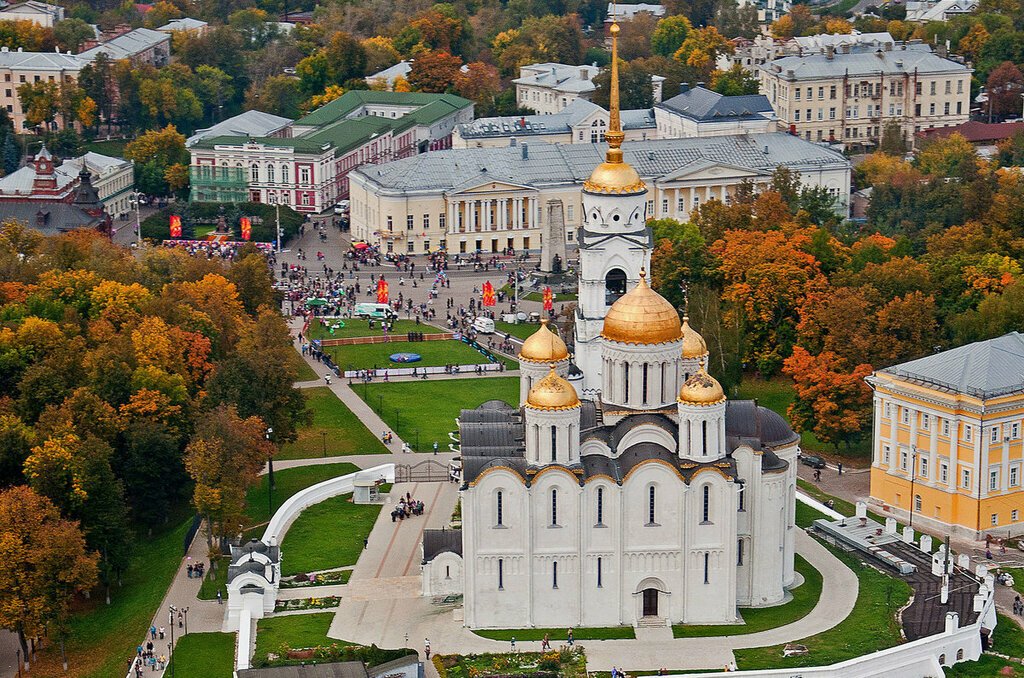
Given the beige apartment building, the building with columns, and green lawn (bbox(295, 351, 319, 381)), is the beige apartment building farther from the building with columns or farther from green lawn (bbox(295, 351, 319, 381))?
green lawn (bbox(295, 351, 319, 381))

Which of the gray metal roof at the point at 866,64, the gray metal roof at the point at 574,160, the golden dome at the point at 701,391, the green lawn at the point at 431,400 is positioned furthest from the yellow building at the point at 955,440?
the gray metal roof at the point at 866,64

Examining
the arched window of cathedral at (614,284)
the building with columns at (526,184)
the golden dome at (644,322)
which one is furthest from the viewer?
the building with columns at (526,184)

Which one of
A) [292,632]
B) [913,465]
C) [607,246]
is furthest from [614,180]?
[292,632]

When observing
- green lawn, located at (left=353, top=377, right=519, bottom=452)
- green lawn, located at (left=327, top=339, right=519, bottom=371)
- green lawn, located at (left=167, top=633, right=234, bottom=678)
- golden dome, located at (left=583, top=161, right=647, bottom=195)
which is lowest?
green lawn, located at (left=327, top=339, right=519, bottom=371)

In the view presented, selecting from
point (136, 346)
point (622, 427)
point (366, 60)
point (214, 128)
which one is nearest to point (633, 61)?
point (366, 60)

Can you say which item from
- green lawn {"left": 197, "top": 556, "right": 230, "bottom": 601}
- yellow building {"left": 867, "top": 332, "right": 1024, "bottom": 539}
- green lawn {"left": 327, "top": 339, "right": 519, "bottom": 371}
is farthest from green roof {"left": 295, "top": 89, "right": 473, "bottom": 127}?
green lawn {"left": 197, "top": 556, "right": 230, "bottom": 601}

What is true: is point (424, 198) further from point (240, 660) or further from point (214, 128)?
point (240, 660)

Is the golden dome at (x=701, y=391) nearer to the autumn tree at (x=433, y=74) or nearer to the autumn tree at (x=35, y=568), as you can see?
the autumn tree at (x=35, y=568)

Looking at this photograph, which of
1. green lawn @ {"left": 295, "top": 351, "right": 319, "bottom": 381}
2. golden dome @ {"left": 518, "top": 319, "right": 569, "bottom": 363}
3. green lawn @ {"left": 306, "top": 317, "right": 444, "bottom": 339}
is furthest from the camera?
green lawn @ {"left": 306, "top": 317, "right": 444, "bottom": 339}
